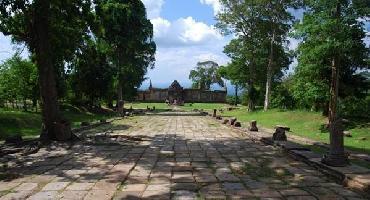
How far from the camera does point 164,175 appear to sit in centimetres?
802

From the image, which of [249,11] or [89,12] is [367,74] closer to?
[89,12]

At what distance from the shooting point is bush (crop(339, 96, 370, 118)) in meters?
20.4

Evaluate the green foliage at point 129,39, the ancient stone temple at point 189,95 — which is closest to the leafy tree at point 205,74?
the ancient stone temple at point 189,95

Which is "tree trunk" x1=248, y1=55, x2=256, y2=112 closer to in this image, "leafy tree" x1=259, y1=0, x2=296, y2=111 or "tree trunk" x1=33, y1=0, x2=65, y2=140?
"leafy tree" x1=259, y1=0, x2=296, y2=111

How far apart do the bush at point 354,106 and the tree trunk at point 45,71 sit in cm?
1323

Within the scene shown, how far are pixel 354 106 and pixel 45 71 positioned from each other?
1447cm

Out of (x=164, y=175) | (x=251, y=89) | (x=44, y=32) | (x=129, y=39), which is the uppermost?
(x=129, y=39)

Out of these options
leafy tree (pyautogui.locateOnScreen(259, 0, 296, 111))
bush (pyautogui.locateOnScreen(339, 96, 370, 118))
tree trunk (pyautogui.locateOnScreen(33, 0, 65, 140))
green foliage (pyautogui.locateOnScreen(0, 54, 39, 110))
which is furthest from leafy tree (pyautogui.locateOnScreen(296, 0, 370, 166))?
green foliage (pyautogui.locateOnScreen(0, 54, 39, 110))

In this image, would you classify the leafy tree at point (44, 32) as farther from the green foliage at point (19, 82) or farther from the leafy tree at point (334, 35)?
the green foliage at point (19, 82)

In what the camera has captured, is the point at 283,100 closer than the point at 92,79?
No

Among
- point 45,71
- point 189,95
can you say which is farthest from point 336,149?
point 189,95

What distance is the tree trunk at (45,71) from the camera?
14.1 m

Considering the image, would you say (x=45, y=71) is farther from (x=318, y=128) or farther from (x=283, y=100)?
(x=283, y=100)

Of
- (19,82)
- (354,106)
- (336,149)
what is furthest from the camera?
(19,82)
